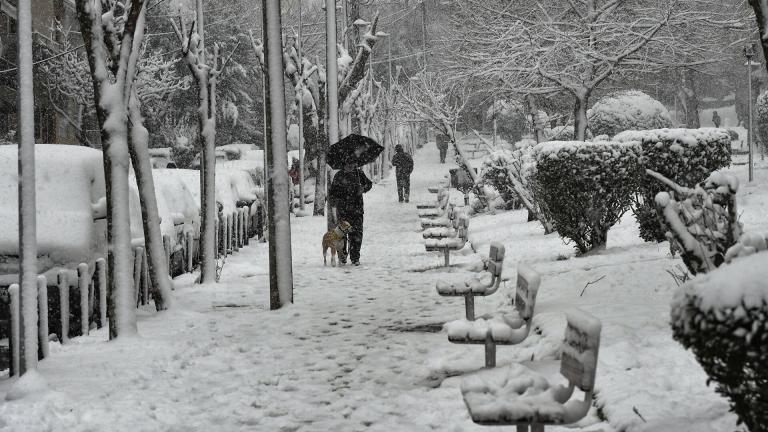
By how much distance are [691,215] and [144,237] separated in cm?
594

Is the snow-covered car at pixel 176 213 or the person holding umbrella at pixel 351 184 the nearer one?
the snow-covered car at pixel 176 213

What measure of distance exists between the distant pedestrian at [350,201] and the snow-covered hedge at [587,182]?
11.4 feet

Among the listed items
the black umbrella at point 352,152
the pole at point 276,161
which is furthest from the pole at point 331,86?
the pole at point 276,161

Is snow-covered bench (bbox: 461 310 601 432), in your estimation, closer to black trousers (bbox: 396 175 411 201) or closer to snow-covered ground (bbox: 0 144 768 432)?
snow-covered ground (bbox: 0 144 768 432)

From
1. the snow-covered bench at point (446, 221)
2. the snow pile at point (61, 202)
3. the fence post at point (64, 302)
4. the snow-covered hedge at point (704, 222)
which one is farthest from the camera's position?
the snow-covered bench at point (446, 221)

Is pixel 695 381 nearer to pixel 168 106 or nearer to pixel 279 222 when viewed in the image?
pixel 279 222

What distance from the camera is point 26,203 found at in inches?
245

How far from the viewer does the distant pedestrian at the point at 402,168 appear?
2991 centimetres

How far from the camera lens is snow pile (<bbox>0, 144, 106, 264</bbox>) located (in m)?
8.05

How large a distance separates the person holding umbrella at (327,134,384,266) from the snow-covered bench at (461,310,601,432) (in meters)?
9.65

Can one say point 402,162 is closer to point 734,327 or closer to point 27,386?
point 27,386

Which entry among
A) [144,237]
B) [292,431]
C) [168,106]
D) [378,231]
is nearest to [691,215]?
[292,431]

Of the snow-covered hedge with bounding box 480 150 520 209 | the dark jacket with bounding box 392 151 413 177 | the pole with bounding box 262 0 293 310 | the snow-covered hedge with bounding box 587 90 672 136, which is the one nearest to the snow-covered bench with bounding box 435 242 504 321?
the pole with bounding box 262 0 293 310

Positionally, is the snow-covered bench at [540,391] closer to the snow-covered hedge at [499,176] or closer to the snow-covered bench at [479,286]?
the snow-covered bench at [479,286]
